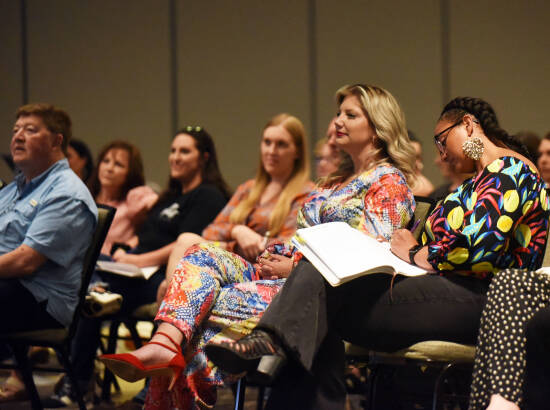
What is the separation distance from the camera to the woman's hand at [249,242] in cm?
316

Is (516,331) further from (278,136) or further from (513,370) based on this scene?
(278,136)

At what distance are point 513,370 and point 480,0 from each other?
4.47 metres

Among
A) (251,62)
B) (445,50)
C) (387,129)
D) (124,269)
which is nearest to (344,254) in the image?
(387,129)

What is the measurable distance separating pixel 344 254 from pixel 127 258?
192cm

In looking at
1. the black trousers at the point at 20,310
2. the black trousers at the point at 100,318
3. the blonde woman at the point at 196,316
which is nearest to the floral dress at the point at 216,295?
the blonde woman at the point at 196,316

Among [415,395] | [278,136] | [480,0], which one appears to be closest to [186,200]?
[278,136]

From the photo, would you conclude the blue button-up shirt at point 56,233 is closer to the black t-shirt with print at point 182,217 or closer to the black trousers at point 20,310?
the black trousers at point 20,310

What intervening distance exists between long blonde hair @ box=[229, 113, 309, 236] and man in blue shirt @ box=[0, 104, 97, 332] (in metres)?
0.75

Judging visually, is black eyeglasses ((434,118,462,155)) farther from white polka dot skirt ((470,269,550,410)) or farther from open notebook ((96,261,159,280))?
open notebook ((96,261,159,280))

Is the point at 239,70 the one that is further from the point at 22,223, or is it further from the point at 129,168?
the point at 22,223

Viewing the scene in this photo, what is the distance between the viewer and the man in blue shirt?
2787 mm

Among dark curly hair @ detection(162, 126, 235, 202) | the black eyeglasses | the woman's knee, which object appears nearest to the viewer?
the black eyeglasses

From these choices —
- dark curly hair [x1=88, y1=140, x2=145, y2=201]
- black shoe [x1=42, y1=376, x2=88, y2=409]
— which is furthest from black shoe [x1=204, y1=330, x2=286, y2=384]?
dark curly hair [x1=88, y1=140, x2=145, y2=201]

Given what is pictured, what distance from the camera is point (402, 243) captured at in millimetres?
2227
